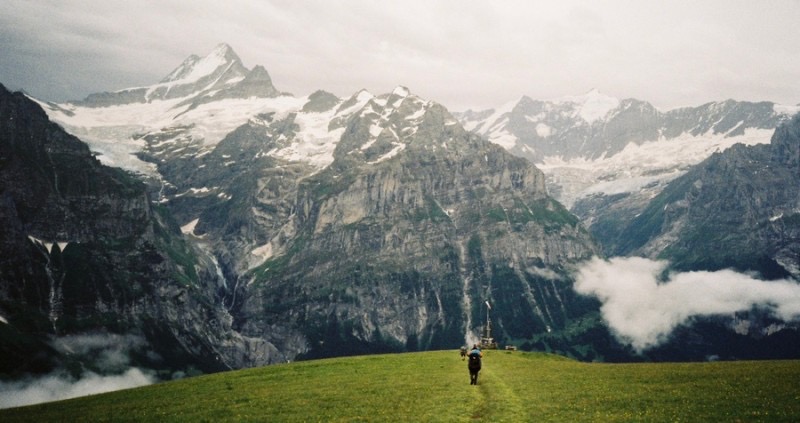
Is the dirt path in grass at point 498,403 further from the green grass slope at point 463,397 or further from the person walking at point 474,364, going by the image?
the person walking at point 474,364

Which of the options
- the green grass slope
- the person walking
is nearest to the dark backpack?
the person walking

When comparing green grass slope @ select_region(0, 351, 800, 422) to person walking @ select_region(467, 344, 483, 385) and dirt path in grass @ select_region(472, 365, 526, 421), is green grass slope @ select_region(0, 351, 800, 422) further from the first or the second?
person walking @ select_region(467, 344, 483, 385)

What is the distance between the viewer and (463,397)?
5534cm

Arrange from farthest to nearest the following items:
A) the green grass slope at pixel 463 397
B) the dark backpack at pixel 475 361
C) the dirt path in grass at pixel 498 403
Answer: the dark backpack at pixel 475 361, the dirt path in grass at pixel 498 403, the green grass slope at pixel 463 397

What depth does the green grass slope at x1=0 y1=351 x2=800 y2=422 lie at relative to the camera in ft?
152

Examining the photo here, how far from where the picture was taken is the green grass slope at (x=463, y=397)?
152 ft

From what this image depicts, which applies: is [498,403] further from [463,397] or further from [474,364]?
[474,364]

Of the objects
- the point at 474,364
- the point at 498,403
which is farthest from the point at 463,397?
the point at 474,364

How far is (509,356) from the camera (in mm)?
101250

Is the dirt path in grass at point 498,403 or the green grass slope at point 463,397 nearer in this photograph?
the green grass slope at point 463,397

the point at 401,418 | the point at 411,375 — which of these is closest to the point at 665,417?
the point at 401,418

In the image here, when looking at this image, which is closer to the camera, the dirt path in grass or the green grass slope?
the green grass slope

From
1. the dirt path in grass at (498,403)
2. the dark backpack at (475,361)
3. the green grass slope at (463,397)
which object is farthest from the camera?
the dark backpack at (475,361)

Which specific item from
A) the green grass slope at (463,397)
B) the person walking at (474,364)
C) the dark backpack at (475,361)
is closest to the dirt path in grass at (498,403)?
the green grass slope at (463,397)
